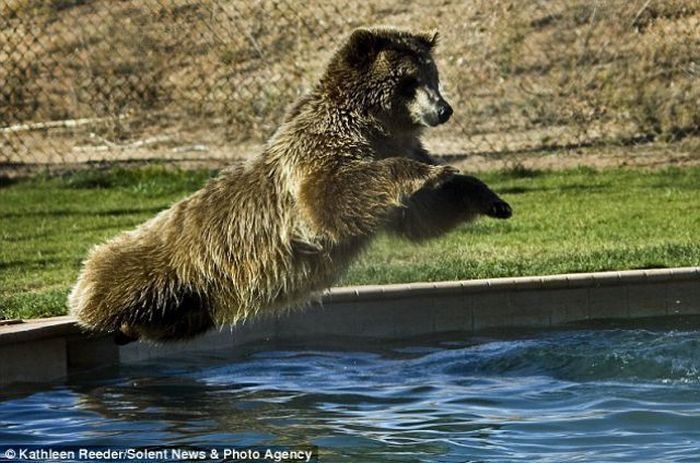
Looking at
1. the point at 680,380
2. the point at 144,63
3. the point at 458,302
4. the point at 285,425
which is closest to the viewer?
the point at 285,425

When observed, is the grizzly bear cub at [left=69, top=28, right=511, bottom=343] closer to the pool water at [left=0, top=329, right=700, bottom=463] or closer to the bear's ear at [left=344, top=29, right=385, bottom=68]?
the bear's ear at [left=344, top=29, right=385, bottom=68]

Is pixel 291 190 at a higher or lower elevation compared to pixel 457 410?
higher

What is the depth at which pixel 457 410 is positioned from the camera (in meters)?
6.89

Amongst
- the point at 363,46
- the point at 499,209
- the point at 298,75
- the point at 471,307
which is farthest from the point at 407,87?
the point at 298,75

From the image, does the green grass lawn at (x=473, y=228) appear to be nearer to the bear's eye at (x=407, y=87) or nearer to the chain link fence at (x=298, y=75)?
the bear's eye at (x=407, y=87)

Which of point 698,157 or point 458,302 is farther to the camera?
point 698,157

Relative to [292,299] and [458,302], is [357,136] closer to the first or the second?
[292,299]

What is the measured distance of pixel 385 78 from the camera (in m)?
6.93

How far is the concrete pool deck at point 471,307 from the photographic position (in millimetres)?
8328

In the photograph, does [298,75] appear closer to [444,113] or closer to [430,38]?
[430,38]

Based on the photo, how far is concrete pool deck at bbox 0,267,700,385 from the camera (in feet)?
27.3

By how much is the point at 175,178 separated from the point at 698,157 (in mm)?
5459

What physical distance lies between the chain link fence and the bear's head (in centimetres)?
768

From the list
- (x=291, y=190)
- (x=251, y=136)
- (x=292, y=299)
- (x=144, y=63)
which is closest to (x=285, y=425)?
(x=292, y=299)
